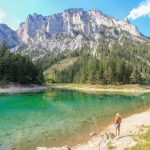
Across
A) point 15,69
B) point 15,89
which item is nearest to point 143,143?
point 15,89

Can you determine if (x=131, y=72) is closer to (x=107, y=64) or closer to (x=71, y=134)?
(x=107, y=64)

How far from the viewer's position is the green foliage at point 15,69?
132500 millimetres

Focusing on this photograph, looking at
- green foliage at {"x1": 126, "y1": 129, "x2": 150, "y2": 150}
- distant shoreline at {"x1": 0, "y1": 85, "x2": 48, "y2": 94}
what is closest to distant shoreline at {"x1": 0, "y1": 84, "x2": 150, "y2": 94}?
distant shoreline at {"x1": 0, "y1": 85, "x2": 48, "y2": 94}

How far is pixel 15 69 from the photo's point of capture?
137000mm

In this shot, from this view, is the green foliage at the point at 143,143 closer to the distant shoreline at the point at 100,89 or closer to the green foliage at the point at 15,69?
the distant shoreline at the point at 100,89

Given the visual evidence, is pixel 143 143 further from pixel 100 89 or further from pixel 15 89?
pixel 100 89

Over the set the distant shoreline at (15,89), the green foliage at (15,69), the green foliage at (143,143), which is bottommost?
the green foliage at (143,143)

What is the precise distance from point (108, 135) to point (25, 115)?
26250 mm

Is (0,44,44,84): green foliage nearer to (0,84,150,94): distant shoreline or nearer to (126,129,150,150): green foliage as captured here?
(0,84,150,94): distant shoreline

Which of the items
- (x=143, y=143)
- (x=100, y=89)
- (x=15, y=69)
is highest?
(x=15, y=69)

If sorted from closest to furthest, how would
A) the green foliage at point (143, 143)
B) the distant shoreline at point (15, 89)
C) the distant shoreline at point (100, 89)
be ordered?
the green foliage at point (143, 143)
the distant shoreline at point (15, 89)
the distant shoreline at point (100, 89)

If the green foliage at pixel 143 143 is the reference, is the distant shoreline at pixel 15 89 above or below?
above

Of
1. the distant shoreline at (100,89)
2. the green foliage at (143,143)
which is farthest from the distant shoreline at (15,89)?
the green foliage at (143,143)

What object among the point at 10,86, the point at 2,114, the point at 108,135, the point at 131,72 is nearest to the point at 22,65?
the point at 10,86
